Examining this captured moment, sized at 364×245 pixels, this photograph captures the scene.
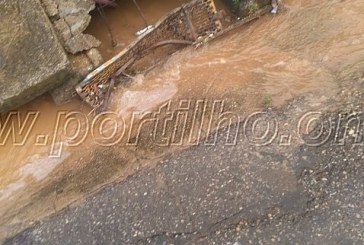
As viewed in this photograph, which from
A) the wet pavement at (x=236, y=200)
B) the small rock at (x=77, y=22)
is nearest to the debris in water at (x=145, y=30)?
the small rock at (x=77, y=22)

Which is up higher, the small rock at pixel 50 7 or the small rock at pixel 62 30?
the small rock at pixel 50 7

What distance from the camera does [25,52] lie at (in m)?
5.89

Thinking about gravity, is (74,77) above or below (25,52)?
below

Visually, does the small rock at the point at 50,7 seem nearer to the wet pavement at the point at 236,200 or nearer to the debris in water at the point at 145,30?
the debris in water at the point at 145,30

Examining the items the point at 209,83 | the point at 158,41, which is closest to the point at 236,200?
the point at 209,83

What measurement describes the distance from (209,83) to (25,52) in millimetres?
2288

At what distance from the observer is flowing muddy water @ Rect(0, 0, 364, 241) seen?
19.0 feet

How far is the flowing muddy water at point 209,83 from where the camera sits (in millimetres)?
5785

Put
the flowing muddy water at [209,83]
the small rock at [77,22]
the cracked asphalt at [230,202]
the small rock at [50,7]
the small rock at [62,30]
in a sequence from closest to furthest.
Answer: the cracked asphalt at [230,202] → the flowing muddy water at [209,83] → the small rock at [50,7] → the small rock at [62,30] → the small rock at [77,22]

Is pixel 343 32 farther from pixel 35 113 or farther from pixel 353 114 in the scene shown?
pixel 35 113

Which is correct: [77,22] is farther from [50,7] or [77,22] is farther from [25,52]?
[25,52]

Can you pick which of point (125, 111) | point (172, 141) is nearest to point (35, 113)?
point (125, 111)

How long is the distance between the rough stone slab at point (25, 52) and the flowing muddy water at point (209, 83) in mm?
697

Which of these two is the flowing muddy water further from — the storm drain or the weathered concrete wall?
the weathered concrete wall
